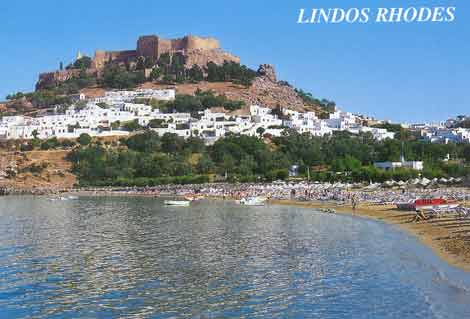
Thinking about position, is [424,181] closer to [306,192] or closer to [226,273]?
[306,192]

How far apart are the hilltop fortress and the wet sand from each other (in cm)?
8200

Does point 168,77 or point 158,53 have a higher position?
point 158,53

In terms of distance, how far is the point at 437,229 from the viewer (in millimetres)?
27516

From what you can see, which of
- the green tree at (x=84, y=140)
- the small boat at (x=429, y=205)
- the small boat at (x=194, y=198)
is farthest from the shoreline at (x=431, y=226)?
the green tree at (x=84, y=140)

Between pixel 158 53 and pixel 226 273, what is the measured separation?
10527 centimetres

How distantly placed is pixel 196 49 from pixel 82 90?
881 inches

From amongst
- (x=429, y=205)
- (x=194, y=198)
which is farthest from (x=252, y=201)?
(x=429, y=205)

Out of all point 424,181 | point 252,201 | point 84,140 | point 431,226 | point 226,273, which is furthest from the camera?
point 84,140

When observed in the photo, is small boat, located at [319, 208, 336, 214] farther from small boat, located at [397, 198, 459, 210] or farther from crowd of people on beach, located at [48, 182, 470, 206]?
small boat, located at [397, 198, 459, 210]

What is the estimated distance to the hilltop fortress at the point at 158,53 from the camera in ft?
397

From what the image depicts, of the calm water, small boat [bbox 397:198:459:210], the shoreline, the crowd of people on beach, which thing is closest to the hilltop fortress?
the crowd of people on beach

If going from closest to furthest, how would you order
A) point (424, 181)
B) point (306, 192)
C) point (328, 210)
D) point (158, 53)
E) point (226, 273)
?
point (226, 273) < point (328, 210) < point (424, 181) < point (306, 192) < point (158, 53)

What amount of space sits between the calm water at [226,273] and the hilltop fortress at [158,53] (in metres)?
90.6

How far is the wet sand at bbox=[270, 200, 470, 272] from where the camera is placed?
2091 cm
